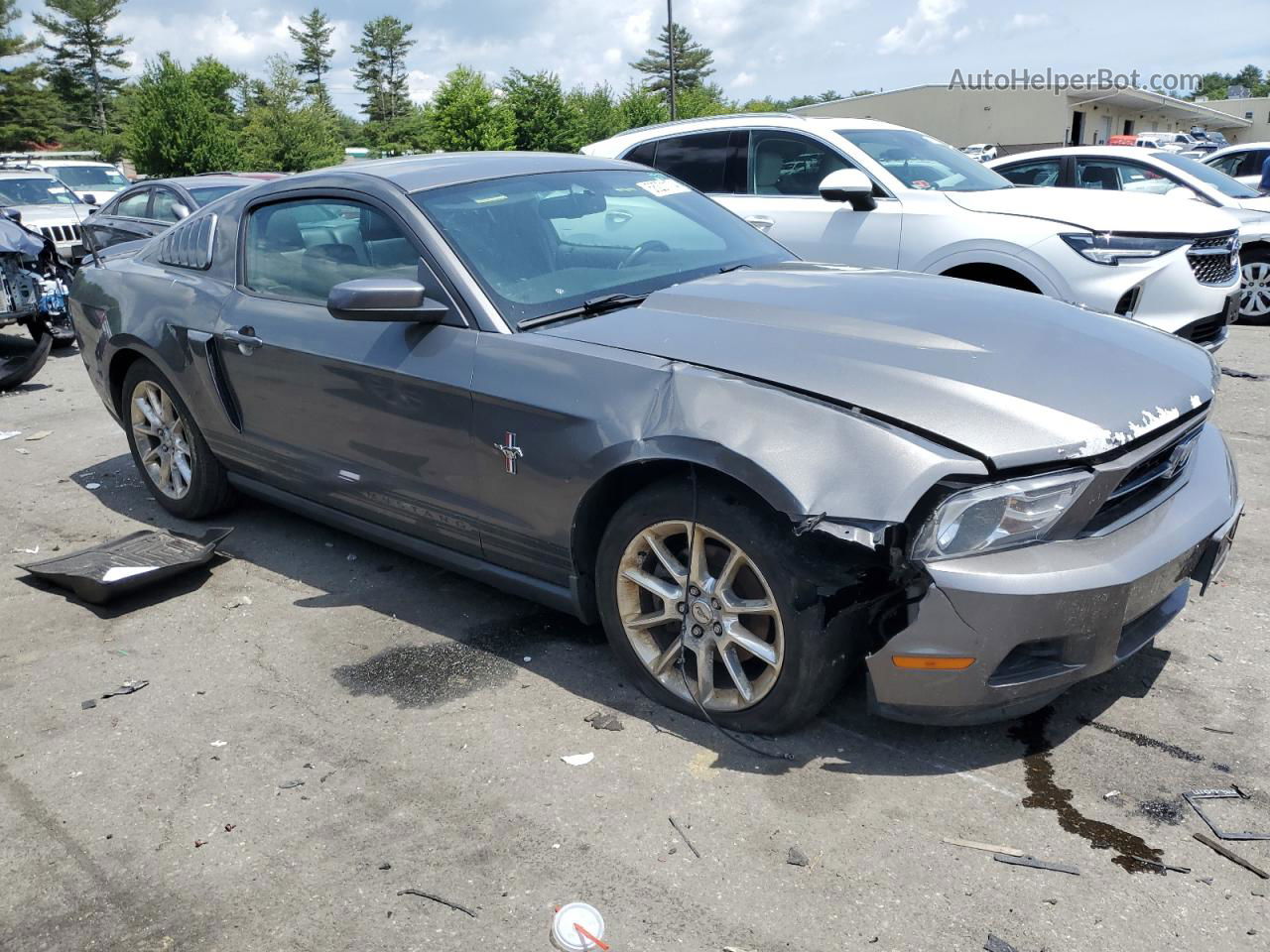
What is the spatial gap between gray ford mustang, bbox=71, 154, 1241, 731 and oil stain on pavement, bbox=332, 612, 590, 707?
0.99 ft

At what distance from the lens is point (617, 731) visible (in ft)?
10.5

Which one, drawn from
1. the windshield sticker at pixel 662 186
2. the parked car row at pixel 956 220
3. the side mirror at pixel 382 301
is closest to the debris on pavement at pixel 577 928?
the side mirror at pixel 382 301

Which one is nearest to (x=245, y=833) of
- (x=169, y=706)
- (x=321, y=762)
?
(x=321, y=762)

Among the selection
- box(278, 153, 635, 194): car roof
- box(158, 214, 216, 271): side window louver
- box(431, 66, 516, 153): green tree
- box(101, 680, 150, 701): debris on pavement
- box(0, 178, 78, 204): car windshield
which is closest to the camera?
box(101, 680, 150, 701): debris on pavement

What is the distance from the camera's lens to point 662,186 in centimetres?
454

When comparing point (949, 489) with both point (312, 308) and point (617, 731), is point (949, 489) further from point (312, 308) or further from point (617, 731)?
point (312, 308)

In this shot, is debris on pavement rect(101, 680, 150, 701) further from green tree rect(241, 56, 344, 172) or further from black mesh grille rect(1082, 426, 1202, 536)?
green tree rect(241, 56, 344, 172)

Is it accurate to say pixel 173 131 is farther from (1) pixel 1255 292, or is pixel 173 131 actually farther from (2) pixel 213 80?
(1) pixel 1255 292

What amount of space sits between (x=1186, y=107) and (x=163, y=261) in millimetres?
67409

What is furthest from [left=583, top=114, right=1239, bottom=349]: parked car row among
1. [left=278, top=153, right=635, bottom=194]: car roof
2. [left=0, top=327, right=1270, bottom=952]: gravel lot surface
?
[left=0, top=327, right=1270, bottom=952]: gravel lot surface

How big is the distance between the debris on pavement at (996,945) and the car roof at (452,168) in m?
3.02

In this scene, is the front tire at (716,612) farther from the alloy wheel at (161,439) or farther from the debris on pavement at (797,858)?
the alloy wheel at (161,439)

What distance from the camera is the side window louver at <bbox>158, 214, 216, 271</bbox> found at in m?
4.73

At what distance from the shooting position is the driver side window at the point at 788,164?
23.7 feet
